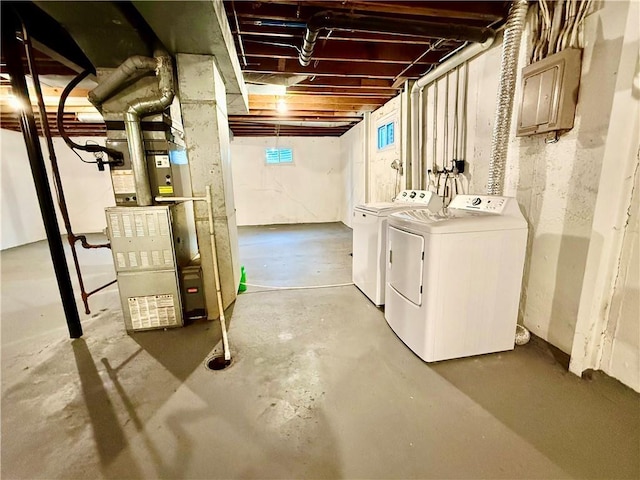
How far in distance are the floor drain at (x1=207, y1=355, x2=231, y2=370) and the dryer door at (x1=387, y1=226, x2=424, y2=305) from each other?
1.35 metres

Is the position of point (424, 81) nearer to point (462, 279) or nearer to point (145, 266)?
point (462, 279)

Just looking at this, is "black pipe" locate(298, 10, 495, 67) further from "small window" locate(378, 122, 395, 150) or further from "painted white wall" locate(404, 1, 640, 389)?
"small window" locate(378, 122, 395, 150)

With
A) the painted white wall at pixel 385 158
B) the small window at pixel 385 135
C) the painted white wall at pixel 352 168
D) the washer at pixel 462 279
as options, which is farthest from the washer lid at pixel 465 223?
the painted white wall at pixel 352 168

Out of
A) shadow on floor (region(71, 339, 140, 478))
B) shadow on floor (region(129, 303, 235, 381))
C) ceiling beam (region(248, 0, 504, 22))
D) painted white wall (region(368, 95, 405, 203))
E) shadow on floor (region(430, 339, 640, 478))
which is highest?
ceiling beam (region(248, 0, 504, 22))

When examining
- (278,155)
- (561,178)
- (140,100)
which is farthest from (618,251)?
(278,155)

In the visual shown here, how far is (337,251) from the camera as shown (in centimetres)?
498

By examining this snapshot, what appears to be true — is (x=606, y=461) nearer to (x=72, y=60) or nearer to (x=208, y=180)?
(x=208, y=180)

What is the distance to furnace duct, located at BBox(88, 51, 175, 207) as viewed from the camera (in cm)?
214

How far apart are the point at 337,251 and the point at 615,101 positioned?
12.5 ft

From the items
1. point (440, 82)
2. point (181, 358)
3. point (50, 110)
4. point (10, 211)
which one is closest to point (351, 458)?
point (181, 358)

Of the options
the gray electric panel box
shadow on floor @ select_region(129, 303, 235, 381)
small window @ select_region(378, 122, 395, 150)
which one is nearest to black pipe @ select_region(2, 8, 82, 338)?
shadow on floor @ select_region(129, 303, 235, 381)

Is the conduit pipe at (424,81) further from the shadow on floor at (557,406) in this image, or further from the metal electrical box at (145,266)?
the metal electrical box at (145,266)

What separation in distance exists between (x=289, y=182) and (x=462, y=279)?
6631mm

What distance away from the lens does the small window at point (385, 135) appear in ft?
14.6
